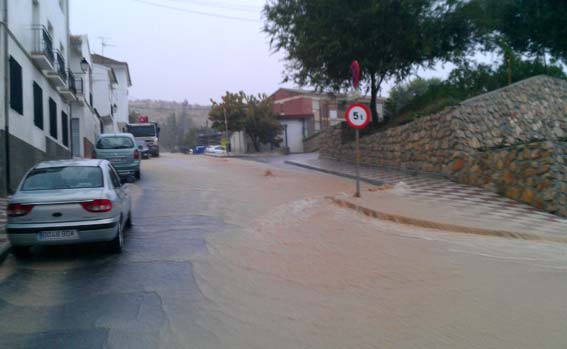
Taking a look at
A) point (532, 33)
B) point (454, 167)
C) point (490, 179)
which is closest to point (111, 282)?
point (490, 179)

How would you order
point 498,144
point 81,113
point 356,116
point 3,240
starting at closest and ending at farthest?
1. point 3,240
2. point 356,116
3. point 498,144
4. point 81,113

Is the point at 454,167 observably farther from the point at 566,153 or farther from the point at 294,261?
the point at 294,261

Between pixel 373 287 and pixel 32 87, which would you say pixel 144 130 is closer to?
pixel 32 87

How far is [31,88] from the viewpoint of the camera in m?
17.7

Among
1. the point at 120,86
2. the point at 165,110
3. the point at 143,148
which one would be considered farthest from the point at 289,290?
the point at 165,110

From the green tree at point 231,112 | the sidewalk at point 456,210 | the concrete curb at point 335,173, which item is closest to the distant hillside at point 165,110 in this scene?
the green tree at point 231,112

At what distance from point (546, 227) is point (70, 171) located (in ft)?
29.7

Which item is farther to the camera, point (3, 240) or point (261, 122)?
point (261, 122)

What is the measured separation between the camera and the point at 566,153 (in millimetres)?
12664

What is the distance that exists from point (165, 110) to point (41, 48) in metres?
106

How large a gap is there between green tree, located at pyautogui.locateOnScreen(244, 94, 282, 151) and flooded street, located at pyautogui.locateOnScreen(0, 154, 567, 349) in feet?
128

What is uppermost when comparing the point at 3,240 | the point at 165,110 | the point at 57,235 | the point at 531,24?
the point at 165,110

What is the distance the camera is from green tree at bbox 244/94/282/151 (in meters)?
49.0

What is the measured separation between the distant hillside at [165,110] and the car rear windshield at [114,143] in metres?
97.2
